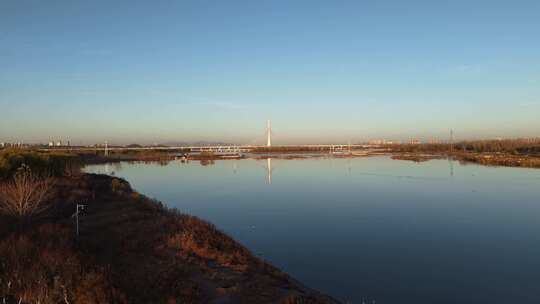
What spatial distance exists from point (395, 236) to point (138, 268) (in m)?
7.29

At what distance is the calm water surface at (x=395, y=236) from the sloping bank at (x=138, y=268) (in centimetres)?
143

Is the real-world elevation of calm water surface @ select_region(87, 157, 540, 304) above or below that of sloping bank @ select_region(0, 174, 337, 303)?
below

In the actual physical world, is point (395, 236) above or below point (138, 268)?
below

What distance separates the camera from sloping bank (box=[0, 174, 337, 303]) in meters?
5.12

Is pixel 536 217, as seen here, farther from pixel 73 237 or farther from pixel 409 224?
pixel 73 237

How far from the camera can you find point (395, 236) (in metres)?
10.9

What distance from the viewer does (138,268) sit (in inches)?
257

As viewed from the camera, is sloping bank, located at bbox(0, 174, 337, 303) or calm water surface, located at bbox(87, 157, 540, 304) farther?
calm water surface, located at bbox(87, 157, 540, 304)

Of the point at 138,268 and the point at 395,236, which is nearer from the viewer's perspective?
the point at 138,268

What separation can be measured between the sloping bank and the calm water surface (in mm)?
1430

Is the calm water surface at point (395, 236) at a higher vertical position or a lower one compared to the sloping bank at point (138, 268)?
lower

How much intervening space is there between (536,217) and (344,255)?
8498 millimetres

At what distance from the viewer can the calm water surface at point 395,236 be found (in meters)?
7.20

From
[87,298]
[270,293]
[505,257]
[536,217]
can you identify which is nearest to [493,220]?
[536,217]
